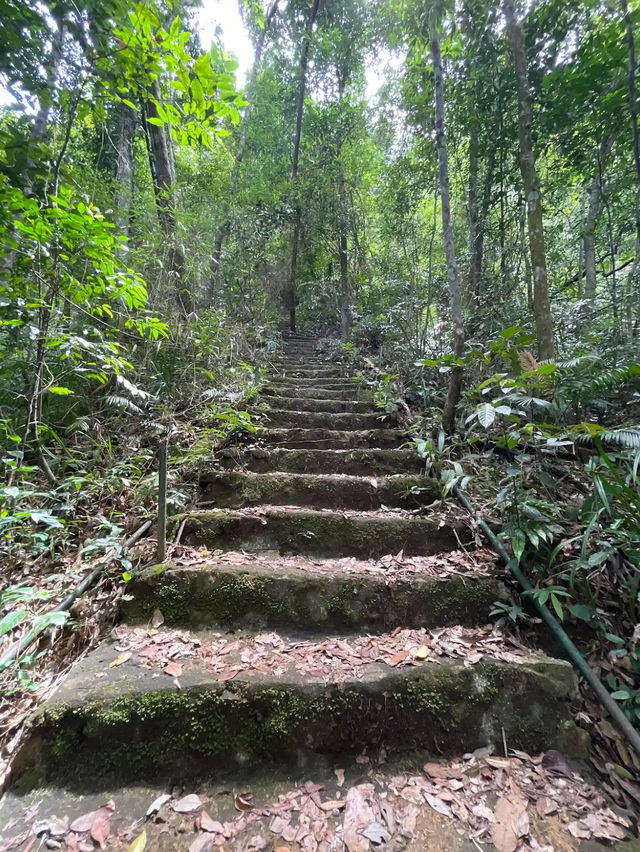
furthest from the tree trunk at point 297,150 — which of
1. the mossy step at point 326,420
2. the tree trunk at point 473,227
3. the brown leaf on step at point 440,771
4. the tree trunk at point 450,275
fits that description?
the brown leaf on step at point 440,771

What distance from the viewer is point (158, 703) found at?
134 centimetres

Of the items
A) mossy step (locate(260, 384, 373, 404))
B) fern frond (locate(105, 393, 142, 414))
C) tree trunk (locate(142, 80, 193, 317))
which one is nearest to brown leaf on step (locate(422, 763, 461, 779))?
fern frond (locate(105, 393, 142, 414))

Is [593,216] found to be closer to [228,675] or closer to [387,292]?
[387,292]

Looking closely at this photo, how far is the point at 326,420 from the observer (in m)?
3.93

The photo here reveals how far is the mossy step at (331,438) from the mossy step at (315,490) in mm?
723

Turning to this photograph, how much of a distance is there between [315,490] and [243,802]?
1.73 meters

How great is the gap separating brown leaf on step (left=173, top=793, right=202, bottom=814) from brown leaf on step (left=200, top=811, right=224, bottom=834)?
0.04 meters

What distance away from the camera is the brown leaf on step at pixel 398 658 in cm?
158

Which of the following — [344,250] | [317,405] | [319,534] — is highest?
[344,250]

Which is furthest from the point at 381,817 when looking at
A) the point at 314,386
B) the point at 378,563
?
the point at 314,386

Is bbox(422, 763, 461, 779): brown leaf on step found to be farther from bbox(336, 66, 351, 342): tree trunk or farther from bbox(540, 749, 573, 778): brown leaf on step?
bbox(336, 66, 351, 342): tree trunk

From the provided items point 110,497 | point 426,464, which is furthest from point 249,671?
point 426,464

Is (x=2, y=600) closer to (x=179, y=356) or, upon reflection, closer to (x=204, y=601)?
(x=204, y=601)

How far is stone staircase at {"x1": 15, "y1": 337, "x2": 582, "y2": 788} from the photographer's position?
1.31 meters
